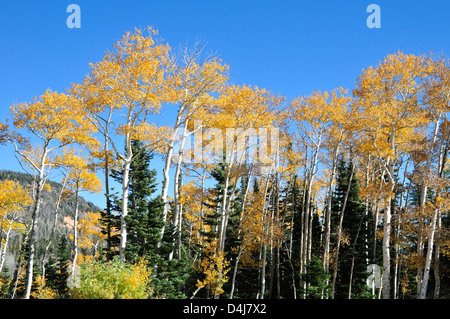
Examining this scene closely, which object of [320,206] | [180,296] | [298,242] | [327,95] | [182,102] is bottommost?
[180,296]

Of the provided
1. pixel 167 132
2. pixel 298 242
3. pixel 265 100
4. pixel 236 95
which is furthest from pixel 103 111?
pixel 298 242

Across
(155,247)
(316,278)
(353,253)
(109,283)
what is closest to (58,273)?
(155,247)

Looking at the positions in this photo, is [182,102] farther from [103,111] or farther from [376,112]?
[376,112]

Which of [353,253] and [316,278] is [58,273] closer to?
[316,278]

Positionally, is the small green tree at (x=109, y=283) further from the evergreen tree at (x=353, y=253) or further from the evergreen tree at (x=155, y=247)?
the evergreen tree at (x=353, y=253)

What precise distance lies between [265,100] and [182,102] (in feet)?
12.6

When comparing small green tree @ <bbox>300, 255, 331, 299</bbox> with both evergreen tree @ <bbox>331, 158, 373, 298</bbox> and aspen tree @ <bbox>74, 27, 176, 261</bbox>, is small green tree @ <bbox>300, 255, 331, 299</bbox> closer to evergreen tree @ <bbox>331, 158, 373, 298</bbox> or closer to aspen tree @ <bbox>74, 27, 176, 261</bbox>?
evergreen tree @ <bbox>331, 158, 373, 298</bbox>

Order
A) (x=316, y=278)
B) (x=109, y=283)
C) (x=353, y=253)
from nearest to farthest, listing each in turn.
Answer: (x=109, y=283)
(x=316, y=278)
(x=353, y=253)

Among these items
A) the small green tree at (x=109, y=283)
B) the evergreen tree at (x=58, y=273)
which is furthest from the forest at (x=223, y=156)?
Result: the evergreen tree at (x=58, y=273)

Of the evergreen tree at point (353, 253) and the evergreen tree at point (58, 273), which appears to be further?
the evergreen tree at point (58, 273)

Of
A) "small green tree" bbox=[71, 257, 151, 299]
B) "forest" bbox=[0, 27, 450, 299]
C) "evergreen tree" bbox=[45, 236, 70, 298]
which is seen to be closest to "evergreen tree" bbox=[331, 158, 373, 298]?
"forest" bbox=[0, 27, 450, 299]

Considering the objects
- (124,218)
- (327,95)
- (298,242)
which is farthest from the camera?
(298,242)
